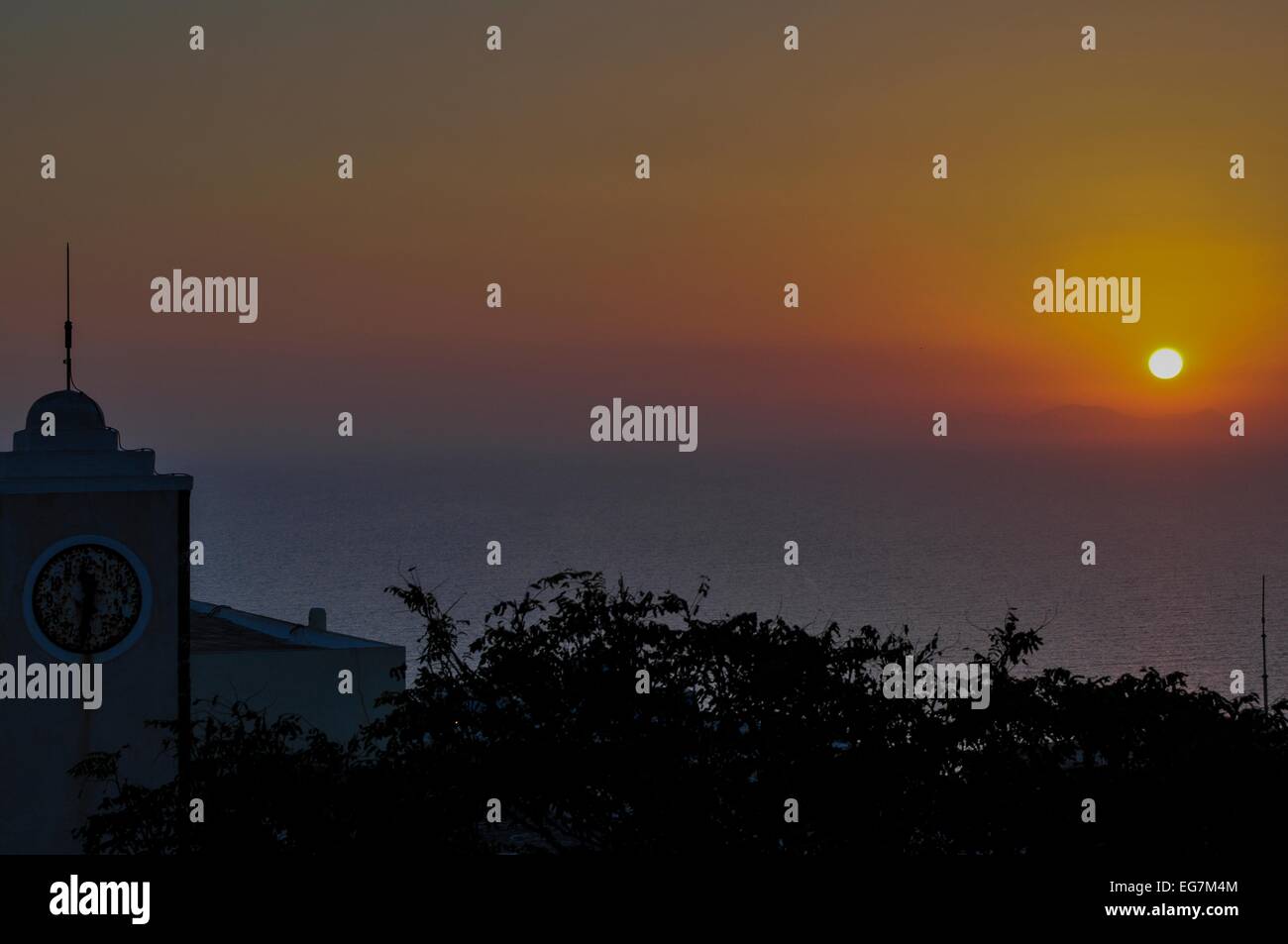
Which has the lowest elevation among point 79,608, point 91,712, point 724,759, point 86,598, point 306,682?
point 724,759

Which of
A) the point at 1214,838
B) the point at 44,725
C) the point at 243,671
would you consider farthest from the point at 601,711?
the point at 243,671

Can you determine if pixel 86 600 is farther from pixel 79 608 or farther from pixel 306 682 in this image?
pixel 306 682

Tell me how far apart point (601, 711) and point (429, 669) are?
1930 mm

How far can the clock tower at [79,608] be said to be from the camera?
21125mm

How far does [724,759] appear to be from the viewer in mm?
15820

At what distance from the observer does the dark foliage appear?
1498 cm

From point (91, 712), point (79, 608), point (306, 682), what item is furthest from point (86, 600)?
point (306, 682)

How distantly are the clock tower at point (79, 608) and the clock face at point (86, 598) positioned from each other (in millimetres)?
12

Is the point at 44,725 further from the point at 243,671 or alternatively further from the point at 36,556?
the point at 243,671

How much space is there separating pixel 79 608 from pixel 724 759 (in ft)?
31.2

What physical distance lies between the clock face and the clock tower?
0.04ft

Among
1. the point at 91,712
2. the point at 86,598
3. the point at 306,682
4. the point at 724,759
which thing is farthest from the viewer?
the point at 306,682

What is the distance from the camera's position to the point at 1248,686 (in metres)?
107

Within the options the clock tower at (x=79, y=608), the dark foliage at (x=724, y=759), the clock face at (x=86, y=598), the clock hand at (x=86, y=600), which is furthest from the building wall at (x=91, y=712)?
the dark foliage at (x=724, y=759)
